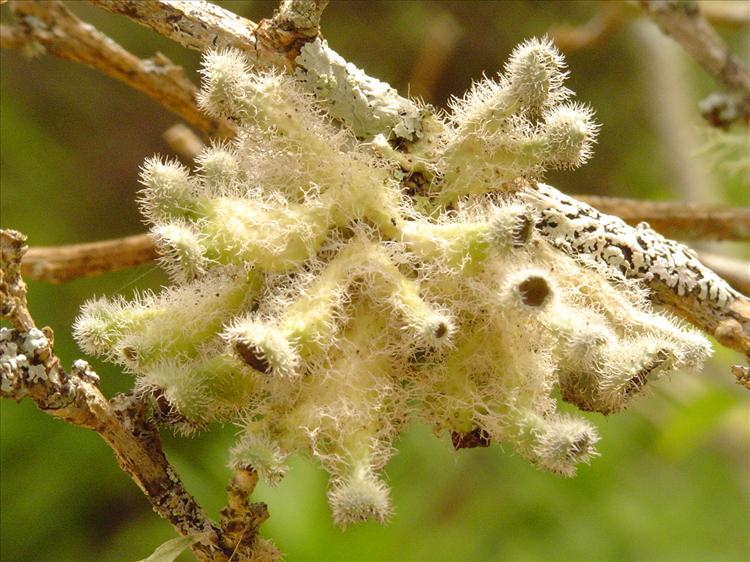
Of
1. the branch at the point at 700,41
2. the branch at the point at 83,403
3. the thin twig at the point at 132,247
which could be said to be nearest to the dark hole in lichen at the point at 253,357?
the branch at the point at 83,403

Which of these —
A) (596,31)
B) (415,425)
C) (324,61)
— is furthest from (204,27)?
(415,425)

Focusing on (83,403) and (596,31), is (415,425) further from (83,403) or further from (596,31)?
(83,403)

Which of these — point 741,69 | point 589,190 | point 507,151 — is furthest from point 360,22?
point 507,151

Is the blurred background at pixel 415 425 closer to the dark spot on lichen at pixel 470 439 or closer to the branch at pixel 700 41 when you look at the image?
the branch at pixel 700 41

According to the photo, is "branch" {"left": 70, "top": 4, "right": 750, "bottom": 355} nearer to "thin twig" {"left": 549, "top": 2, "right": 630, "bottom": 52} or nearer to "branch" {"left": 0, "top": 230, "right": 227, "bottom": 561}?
"branch" {"left": 0, "top": 230, "right": 227, "bottom": 561}

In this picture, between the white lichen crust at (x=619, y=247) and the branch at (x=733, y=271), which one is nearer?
the white lichen crust at (x=619, y=247)

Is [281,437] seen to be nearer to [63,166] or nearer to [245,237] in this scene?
[245,237]
